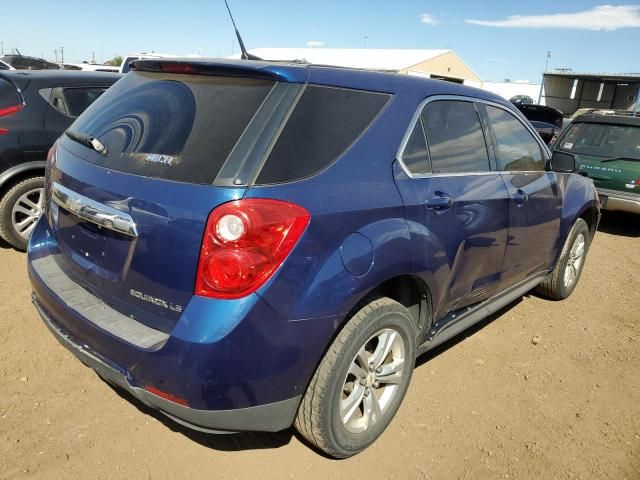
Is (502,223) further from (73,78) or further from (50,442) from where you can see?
(73,78)

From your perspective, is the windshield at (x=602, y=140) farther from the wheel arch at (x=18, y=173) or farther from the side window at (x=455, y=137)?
the wheel arch at (x=18, y=173)

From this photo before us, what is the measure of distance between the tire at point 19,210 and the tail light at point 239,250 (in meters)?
3.37

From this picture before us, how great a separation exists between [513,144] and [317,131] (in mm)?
1932

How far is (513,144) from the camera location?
3.54 m

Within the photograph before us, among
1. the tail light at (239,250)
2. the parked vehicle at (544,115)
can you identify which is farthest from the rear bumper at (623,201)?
the parked vehicle at (544,115)

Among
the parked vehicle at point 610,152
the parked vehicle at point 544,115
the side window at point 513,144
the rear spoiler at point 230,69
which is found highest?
the rear spoiler at point 230,69

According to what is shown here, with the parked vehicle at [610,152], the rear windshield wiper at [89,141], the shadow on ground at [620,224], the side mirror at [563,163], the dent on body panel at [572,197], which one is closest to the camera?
the rear windshield wiper at [89,141]

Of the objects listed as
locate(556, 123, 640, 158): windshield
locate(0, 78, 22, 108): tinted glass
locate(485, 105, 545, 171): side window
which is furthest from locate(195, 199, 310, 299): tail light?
locate(556, 123, 640, 158): windshield

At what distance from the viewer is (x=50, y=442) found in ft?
8.11

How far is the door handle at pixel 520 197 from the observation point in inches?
130

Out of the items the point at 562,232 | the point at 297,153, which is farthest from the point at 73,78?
the point at 562,232

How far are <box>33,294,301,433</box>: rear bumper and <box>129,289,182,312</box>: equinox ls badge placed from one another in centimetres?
32

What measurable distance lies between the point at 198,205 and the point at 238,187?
0.16 m

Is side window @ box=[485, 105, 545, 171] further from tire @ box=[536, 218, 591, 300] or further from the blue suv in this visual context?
tire @ box=[536, 218, 591, 300]
